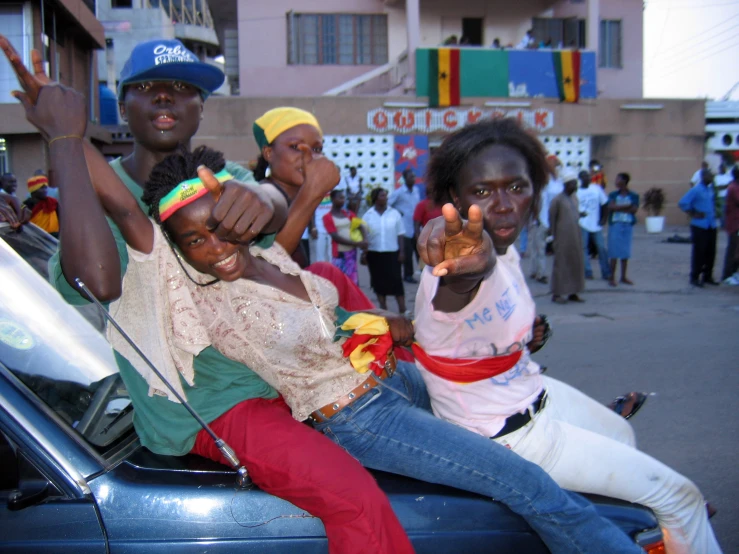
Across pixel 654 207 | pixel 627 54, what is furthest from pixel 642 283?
pixel 627 54

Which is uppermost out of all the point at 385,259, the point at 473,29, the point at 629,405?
the point at 473,29

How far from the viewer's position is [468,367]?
2035 mm

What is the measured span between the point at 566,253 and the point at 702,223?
8.26 feet

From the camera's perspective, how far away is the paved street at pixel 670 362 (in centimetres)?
409

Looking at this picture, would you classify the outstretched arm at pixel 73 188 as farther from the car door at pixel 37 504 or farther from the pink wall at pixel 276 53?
the pink wall at pixel 276 53

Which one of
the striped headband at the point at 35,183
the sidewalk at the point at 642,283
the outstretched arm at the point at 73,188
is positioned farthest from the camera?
the sidewalk at the point at 642,283

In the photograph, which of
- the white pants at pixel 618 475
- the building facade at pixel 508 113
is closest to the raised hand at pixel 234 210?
the white pants at pixel 618 475

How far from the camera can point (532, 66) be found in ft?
64.0

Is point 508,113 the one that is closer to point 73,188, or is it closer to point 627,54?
point 627,54

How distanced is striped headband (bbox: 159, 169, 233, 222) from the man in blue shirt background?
9439mm

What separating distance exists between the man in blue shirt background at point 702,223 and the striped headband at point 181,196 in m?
9.44

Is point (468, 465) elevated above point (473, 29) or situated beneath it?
situated beneath

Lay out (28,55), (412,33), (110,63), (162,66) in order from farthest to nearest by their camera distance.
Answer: (110,63), (412,33), (28,55), (162,66)

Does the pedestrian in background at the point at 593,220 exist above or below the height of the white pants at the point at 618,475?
above
